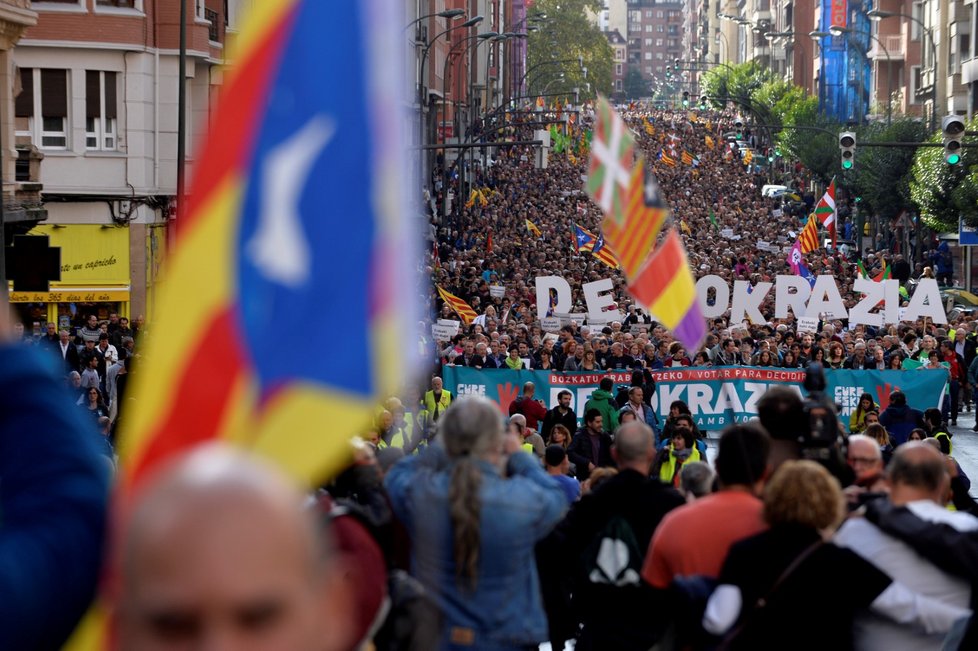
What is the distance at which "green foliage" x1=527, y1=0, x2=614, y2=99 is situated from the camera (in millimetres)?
141250

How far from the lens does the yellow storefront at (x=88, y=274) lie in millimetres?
32750

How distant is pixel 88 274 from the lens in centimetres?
3353

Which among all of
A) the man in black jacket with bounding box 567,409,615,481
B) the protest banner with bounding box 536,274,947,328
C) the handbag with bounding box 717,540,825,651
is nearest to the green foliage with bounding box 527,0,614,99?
the protest banner with bounding box 536,274,947,328

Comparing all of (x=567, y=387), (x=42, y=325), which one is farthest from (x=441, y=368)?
(x=42, y=325)

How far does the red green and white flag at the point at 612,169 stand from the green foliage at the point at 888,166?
46020 mm

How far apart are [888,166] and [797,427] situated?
52034mm

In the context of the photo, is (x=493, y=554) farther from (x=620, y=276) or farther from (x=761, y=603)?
(x=620, y=276)

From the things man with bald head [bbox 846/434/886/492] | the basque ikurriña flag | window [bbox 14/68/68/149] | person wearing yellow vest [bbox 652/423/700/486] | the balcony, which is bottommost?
person wearing yellow vest [bbox 652/423/700/486]

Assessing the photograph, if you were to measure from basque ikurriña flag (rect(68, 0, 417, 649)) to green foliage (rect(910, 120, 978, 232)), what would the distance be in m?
42.2

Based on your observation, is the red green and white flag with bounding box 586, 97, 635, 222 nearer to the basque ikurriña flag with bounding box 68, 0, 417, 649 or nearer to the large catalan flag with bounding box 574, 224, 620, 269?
the basque ikurriña flag with bounding box 68, 0, 417, 649

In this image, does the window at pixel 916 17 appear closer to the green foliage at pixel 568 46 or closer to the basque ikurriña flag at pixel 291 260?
the green foliage at pixel 568 46

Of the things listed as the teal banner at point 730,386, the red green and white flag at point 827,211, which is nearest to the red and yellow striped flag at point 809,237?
the red green and white flag at point 827,211

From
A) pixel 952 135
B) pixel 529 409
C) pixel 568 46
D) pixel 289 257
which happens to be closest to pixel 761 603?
pixel 289 257

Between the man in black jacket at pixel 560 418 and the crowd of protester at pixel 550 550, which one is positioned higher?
the crowd of protester at pixel 550 550
